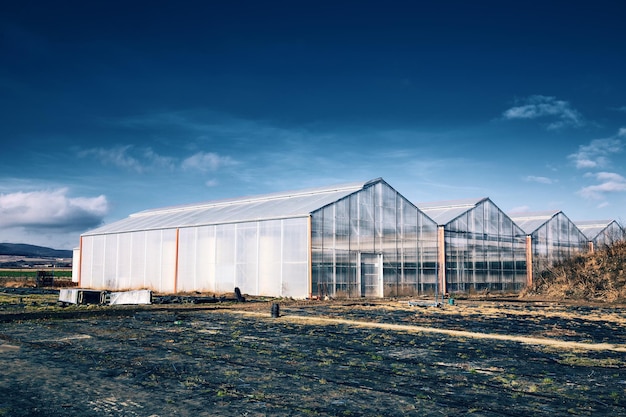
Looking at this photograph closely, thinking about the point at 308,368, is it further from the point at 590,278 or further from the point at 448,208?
the point at 448,208

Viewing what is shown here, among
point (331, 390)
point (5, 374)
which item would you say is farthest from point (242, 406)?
point (5, 374)

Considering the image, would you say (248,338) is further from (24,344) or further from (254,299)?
(254,299)

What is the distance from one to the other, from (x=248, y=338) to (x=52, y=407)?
8.00 meters

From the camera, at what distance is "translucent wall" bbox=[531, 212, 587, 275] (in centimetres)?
5172

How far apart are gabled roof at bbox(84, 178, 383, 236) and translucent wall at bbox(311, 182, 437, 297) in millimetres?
1208

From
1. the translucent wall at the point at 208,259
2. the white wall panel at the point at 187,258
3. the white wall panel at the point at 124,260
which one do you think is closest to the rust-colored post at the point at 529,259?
the translucent wall at the point at 208,259

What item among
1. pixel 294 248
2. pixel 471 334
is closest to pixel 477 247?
pixel 294 248

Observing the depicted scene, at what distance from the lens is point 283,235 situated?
35.7 meters

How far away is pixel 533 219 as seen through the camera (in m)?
55.8

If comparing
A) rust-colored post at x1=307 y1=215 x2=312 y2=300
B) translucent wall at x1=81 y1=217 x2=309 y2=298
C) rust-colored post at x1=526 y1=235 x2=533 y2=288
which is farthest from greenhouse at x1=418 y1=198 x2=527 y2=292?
translucent wall at x1=81 y1=217 x2=309 y2=298

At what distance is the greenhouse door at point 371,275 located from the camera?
37562 millimetres

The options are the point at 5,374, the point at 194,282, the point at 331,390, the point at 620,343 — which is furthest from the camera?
the point at 194,282

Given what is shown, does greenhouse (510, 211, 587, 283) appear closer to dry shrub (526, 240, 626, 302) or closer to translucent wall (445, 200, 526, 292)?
translucent wall (445, 200, 526, 292)

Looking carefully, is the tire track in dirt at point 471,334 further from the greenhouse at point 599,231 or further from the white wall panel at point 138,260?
the greenhouse at point 599,231
